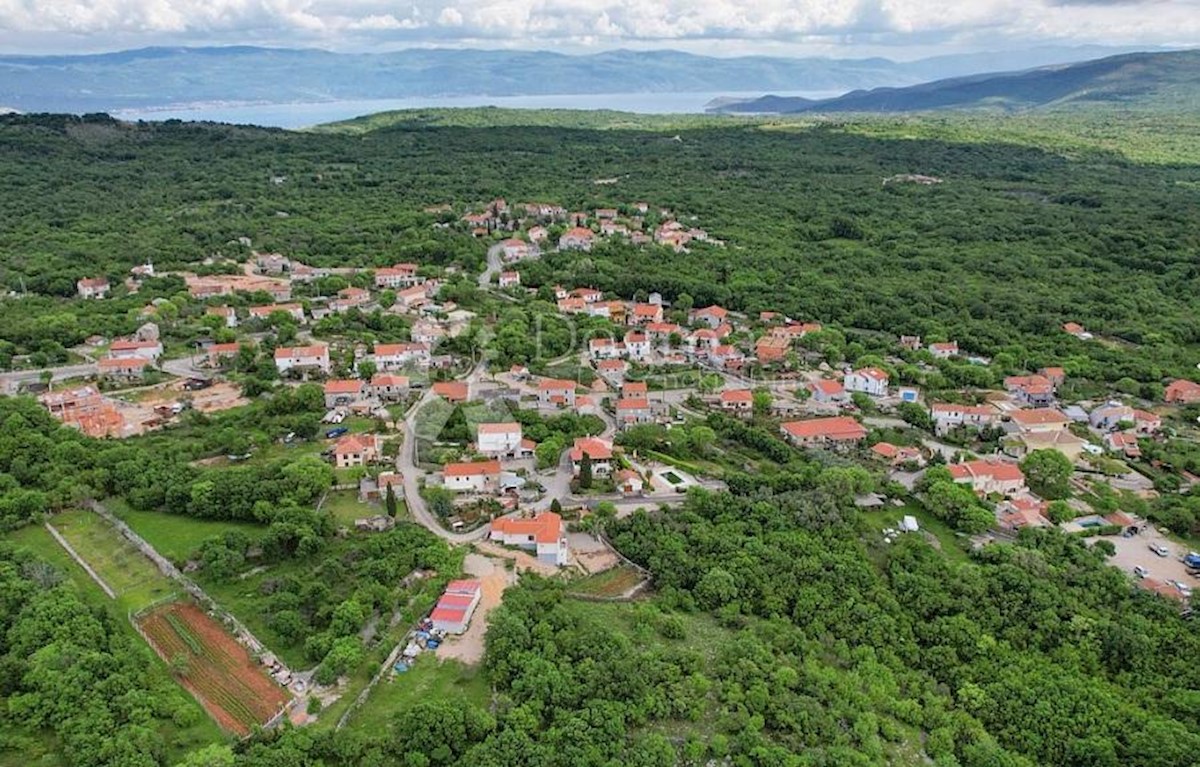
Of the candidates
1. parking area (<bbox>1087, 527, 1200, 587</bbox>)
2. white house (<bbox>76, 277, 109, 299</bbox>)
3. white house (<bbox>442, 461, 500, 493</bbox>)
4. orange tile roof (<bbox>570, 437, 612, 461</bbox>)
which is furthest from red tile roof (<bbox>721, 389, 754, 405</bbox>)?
white house (<bbox>76, 277, 109, 299</bbox>)

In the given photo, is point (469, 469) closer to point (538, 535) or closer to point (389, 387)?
point (538, 535)

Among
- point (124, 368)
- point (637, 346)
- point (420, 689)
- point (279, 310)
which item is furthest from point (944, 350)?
point (124, 368)

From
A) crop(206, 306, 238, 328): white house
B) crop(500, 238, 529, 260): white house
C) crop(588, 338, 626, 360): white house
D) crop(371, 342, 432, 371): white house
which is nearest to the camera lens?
crop(371, 342, 432, 371): white house

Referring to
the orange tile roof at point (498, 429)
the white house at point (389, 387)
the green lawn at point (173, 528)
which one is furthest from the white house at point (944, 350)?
the green lawn at point (173, 528)

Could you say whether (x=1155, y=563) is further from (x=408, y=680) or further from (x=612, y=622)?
(x=408, y=680)

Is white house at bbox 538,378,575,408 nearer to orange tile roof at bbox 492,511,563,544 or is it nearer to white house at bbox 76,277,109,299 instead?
orange tile roof at bbox 492,511,563,544
